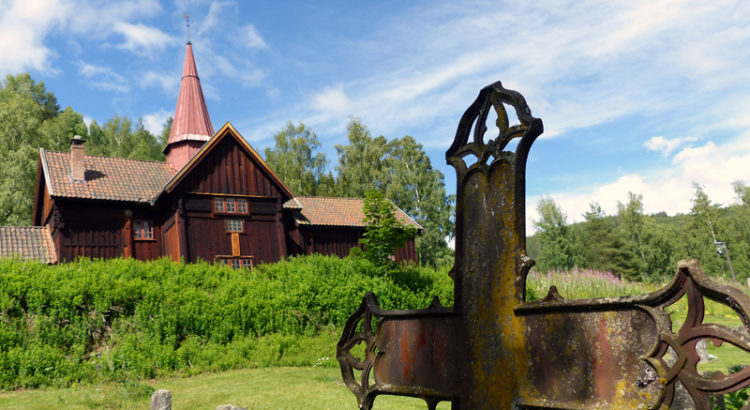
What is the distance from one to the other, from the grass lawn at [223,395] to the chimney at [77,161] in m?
11.8

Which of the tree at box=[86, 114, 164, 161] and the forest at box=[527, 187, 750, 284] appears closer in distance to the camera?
the tree at box=[86, 114, 164, 161]

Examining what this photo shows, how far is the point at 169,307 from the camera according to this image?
15.9 metres

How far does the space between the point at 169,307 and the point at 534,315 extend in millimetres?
15251

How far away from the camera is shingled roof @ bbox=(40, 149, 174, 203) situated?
2162 cm

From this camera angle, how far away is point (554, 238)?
57.5 meters

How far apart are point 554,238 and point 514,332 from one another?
58.1 m

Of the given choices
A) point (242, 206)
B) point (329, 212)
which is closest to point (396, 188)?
point (329, 212)

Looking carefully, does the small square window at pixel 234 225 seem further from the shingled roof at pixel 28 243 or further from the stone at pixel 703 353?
the stone at pixel 703 353

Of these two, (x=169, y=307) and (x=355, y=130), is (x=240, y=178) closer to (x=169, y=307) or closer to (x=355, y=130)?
(x=169, y=307)

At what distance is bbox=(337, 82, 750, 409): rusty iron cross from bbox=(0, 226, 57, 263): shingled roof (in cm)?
2223

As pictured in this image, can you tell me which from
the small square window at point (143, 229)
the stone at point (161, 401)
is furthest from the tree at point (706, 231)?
the stone at point (161, 401)

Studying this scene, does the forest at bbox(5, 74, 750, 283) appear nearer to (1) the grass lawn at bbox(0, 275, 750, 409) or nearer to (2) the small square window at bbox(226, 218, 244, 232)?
(2) the small square window at bbox(226, 218, 244, 232)

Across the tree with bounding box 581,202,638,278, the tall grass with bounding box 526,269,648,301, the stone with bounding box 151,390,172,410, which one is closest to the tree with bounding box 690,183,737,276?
the tree with bounding box 581,202,638,278

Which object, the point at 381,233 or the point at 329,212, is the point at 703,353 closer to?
the point at 381,233
